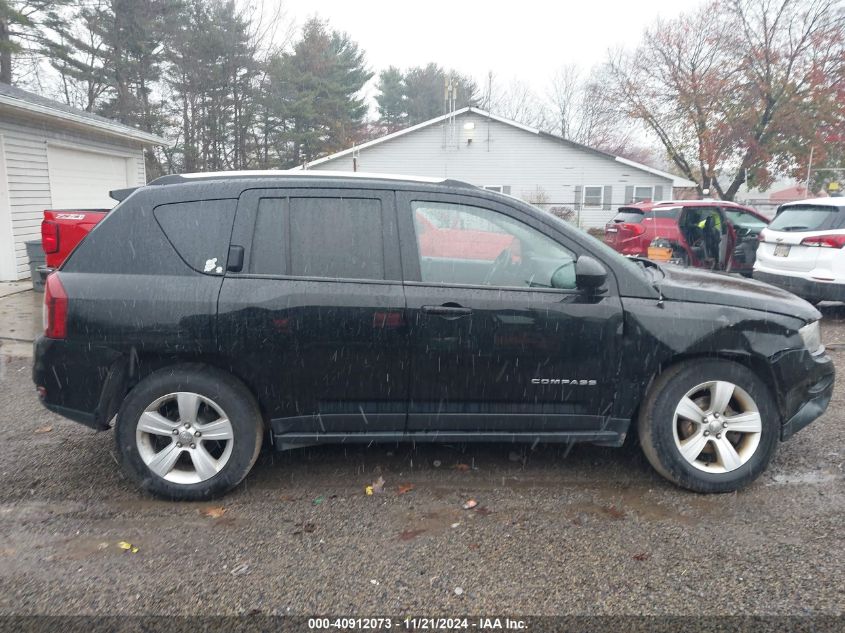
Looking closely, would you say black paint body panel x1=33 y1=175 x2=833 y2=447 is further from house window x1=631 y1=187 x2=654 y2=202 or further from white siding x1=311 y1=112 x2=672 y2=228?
house window x1=631 y1=187 x2=654 y2=202

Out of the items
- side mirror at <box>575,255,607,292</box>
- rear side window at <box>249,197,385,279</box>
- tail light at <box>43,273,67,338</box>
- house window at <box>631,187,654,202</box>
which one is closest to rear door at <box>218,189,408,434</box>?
rear side window at <box>249,197,385,279</box>

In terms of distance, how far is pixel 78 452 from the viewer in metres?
→ 4.31

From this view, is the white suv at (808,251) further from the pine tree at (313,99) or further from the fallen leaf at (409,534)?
the pine tree at (313,99)

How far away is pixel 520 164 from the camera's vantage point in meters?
26.2

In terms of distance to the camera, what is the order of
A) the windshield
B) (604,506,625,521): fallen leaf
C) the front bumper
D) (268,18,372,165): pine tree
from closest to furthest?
(604,506,625,521): fallen leaf, the front bumper, the windshield, (268,18,372,165): pine tree

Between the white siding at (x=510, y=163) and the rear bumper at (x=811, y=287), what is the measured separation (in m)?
18.3

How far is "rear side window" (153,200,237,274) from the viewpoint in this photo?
11.6 feet

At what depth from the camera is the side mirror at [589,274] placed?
339 cm

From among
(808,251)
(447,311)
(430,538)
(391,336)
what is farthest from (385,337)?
(808,251)

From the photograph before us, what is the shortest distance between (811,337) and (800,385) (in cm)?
32

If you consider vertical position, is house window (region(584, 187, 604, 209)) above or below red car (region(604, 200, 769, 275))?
above

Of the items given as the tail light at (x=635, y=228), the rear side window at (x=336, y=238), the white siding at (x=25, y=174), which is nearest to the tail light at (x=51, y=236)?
the white siding at (x=25, y=174)

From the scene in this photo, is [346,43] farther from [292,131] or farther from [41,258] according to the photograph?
[41,258]

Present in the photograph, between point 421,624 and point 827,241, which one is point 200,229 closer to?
→ point 421,624
